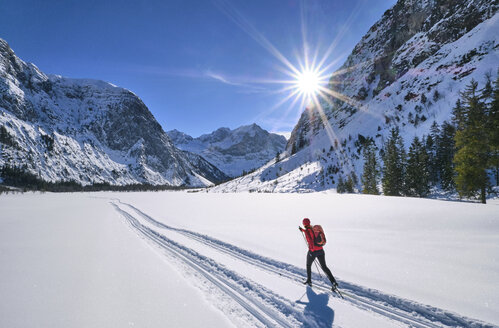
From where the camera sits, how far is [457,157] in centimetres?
2173

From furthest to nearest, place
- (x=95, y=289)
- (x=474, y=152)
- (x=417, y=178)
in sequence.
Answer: (x=417, y=178) < (x=474, y=152) < (x=95, y=289)

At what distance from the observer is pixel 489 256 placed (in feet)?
25.7

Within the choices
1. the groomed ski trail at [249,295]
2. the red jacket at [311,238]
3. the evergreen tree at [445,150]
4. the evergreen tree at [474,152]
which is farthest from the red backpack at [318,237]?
the evergreen tree at [445,150]

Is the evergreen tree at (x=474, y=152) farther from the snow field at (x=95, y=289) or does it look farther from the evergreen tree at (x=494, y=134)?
the snow field at (x=95, y=289)

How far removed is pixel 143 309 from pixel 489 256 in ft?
39.1

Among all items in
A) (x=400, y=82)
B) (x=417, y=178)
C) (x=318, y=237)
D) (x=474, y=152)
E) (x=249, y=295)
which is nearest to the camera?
(x=249, y=295)

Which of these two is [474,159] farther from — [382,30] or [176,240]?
[382,30]

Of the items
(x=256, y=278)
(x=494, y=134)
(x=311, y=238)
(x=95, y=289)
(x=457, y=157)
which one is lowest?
(x=95, y=289)

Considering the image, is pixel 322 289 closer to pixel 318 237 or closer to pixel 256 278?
pixel 318 237

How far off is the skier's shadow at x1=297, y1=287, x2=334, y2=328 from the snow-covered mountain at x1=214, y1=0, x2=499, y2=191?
61769mm

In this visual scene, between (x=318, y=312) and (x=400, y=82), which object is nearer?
(x=318, y=312)

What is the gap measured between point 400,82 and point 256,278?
106 meters

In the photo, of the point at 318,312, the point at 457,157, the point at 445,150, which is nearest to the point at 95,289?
the point at 318,312

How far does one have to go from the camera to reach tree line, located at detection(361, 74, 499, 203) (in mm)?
20297
